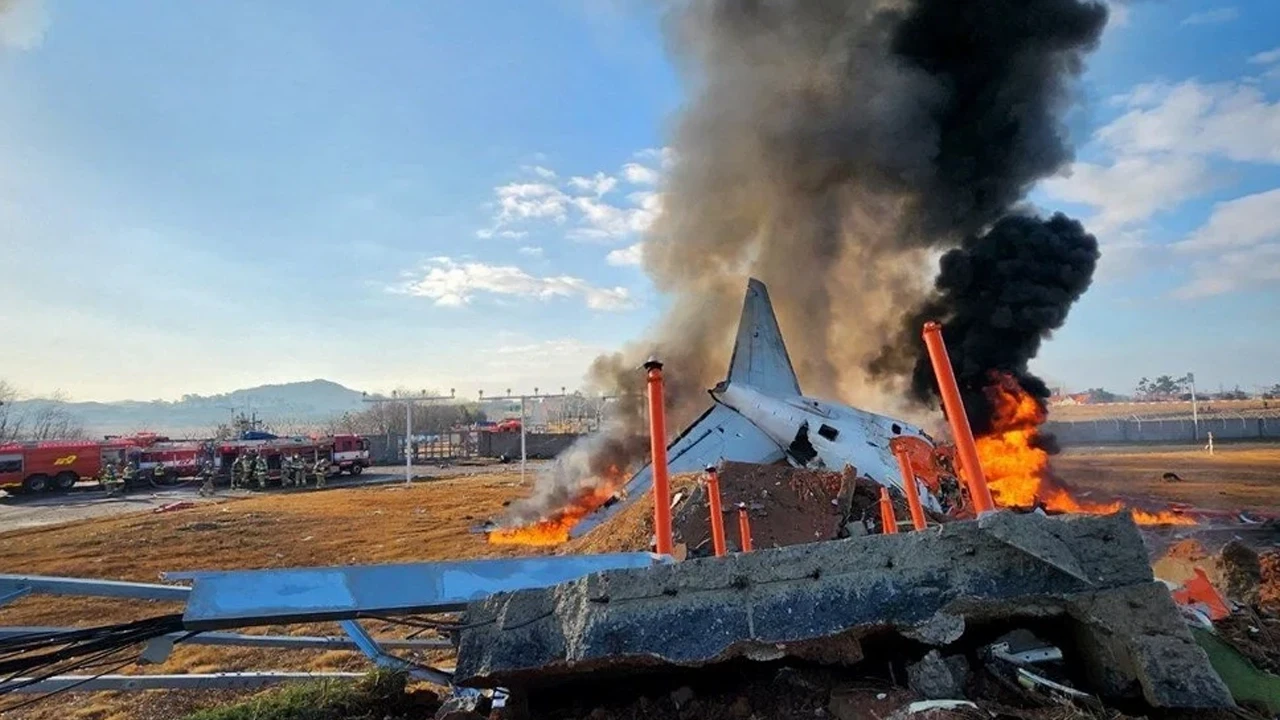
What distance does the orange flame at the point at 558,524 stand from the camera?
1381cm

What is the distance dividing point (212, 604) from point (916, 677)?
2.82 m

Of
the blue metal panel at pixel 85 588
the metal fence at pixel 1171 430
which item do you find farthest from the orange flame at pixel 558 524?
the metal fence at pixel 1171 430

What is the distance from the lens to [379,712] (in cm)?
350

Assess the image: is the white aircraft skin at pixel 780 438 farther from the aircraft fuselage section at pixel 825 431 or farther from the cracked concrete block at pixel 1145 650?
the cracked concrete block at pixel 1145 650

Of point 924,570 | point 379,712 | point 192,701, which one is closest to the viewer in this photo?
point 924,570

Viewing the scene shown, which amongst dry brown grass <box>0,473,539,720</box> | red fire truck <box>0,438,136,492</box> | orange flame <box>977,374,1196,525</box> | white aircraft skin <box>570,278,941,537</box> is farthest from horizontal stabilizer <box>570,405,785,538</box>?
red fire truck <box>0,438,136,492</box>

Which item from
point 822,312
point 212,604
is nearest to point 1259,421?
point 822,312

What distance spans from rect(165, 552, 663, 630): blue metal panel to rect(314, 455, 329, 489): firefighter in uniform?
103 ft

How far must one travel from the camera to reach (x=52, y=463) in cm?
3088

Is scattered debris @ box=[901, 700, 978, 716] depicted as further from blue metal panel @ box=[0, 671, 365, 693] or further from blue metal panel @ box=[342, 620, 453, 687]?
blue metal panel @ box=[0, 671, 365, 693]

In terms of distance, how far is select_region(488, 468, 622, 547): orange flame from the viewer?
13.8 metres

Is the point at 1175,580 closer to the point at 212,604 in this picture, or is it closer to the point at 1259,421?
the point at 212,604

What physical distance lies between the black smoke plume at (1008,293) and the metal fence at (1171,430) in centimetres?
2388

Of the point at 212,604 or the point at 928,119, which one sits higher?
the point at 928,119
